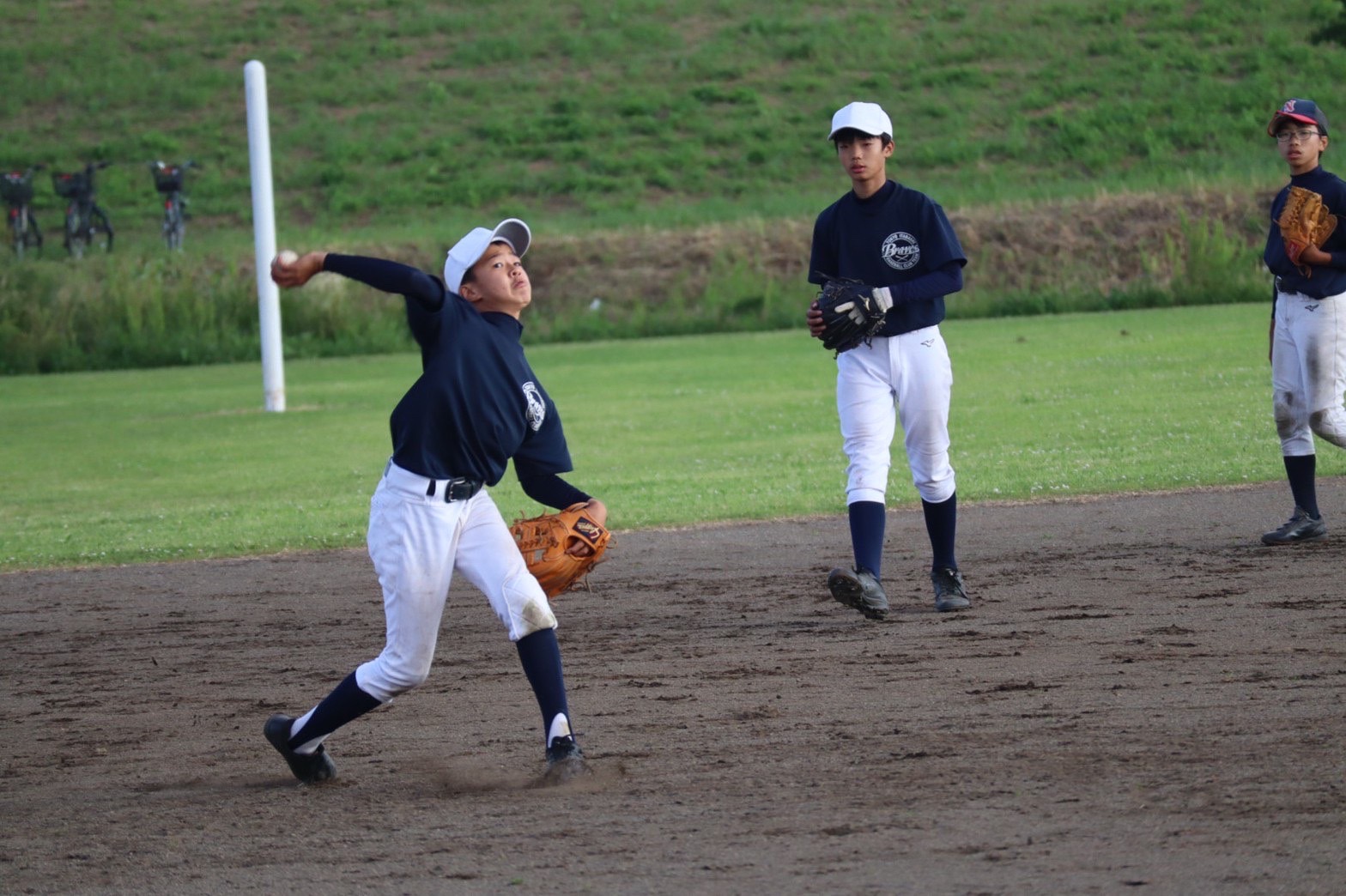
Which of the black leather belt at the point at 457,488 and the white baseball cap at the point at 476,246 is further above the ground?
the white baseball cap at the point at 476,246

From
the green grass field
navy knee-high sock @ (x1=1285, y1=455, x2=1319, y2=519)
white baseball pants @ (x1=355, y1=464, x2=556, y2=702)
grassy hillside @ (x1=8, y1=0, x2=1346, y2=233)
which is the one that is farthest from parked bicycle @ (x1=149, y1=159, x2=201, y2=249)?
white baseball pants @ (x1=355, y1=464, x2=556, y2=702)

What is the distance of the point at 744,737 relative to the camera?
534 centimetres

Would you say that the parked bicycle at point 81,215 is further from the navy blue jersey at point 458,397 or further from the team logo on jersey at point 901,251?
the navy blue jersey at point 458,397

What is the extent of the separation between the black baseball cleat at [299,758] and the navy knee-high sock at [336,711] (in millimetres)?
32

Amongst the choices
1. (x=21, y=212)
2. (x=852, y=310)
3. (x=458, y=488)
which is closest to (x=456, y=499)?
(x=458, y=488)

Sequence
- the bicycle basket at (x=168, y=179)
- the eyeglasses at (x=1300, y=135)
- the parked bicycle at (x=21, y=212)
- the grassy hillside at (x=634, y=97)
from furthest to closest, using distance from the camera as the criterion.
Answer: the grassy hillside at (x=634, y=97) → the parked bicycle at (x=21, y=212) → the bicycle basket at (x=168, y=179) → the eyeglasses at (x=1300, y=135)

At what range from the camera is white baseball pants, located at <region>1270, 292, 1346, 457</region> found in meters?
8.05

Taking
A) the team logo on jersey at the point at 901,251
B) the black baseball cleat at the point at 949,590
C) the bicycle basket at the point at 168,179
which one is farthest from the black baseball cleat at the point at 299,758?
the bicycle basket at the point at 168,179

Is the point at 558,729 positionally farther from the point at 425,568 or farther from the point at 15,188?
the point at 15,188

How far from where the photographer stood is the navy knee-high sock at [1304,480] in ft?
27.4

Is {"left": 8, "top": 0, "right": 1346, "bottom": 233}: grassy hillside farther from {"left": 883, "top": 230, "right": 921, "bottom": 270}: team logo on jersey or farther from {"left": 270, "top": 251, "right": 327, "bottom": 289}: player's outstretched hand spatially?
{"left": 270, "top": 251, "right": 327, "bottom": 289}: player's outstretched hand

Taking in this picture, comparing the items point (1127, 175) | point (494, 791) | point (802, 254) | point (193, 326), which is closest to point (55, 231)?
point (193, 326)

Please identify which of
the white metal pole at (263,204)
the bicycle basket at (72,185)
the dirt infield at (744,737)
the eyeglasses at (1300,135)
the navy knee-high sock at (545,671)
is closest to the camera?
the dirt infield at (744,737)

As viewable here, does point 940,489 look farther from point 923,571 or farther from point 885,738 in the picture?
point 885,738
